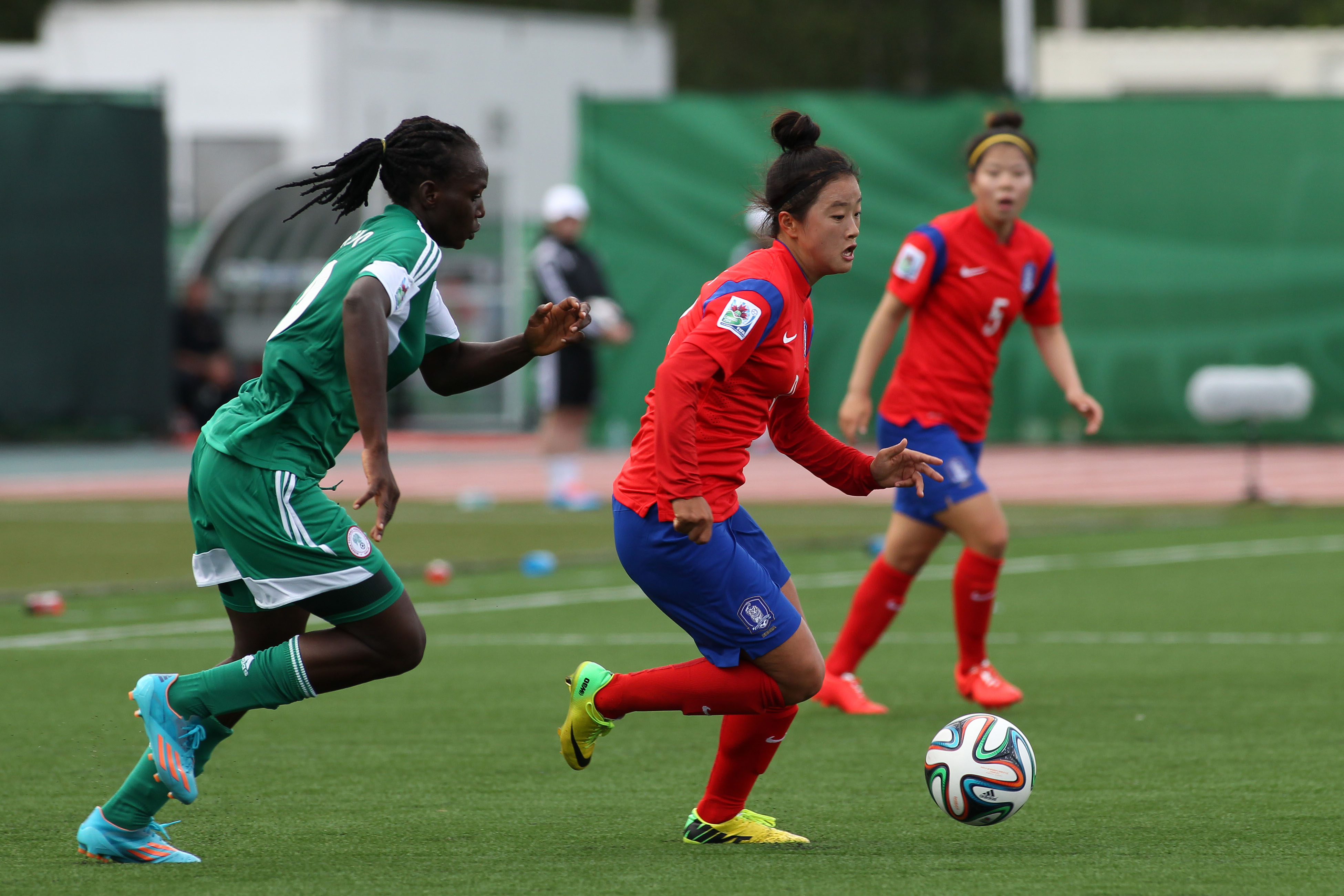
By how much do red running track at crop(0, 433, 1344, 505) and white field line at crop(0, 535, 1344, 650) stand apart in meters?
2.85

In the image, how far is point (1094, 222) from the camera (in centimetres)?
1981

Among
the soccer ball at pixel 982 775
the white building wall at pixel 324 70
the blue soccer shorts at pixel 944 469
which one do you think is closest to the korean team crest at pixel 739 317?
the soccer ball at pixel 982 775

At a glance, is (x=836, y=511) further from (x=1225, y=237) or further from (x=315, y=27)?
(x=315, y=27)

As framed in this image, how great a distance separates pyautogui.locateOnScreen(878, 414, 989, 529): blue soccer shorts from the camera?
290 inches

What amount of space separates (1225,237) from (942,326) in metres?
13.4

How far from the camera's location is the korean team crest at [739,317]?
15.8ft

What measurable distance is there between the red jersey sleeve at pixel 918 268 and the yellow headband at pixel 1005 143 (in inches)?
13.9

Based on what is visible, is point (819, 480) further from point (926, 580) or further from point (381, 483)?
point (381, 483)

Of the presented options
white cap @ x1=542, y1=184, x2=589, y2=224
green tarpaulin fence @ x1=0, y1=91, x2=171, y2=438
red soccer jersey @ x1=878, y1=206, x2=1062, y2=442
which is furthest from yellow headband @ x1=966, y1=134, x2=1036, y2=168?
green tarpaulin fence @ x1=0, y1=91, x2=171, y2=438

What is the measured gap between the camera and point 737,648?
16.4ft

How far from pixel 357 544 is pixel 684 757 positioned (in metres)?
2.09

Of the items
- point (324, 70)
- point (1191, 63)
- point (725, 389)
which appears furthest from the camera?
point (1191, 63)

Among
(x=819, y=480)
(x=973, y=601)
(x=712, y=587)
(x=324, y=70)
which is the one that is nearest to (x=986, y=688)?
(x=973, y=601)

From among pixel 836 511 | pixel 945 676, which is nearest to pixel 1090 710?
pixel 945 676
